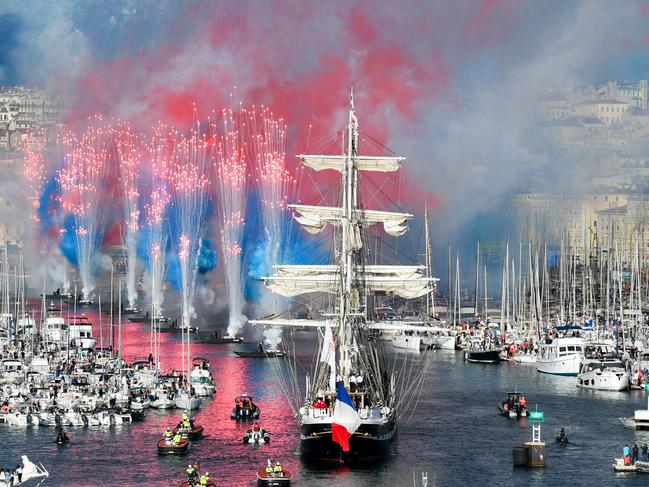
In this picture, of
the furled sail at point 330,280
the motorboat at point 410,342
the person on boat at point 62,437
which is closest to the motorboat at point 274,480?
the person on boat at point 62,437

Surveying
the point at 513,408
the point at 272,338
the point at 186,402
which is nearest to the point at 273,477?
the point at 186,402

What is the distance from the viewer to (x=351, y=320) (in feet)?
309

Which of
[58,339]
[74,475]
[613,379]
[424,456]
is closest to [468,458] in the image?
[424,456]

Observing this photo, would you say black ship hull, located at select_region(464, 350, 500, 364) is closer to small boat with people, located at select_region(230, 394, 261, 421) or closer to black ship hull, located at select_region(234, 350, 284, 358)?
black ship hull, located at select_region(234, 350, 284, 358)

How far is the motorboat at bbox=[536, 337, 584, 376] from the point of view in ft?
437

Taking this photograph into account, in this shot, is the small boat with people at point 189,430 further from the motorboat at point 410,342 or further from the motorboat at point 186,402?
the motorboat at point 410,342

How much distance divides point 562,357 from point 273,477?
201ft

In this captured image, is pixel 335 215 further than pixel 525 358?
No

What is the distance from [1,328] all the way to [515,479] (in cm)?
8717

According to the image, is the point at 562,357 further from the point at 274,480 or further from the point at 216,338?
the point at 274,480

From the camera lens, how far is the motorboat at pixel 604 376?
392 feet

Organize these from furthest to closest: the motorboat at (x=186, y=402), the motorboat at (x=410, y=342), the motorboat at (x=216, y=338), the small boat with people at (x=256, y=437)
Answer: the motorboat at (x=410, y=342)
the motorboat at (x=216, y=338)
the motorboat at (x=186, y=402)
the small boat with people at (x=256, y=437)

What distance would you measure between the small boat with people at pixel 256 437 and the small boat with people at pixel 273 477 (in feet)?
38.4

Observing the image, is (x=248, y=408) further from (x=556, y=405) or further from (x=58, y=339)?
(x=58, y=339)
